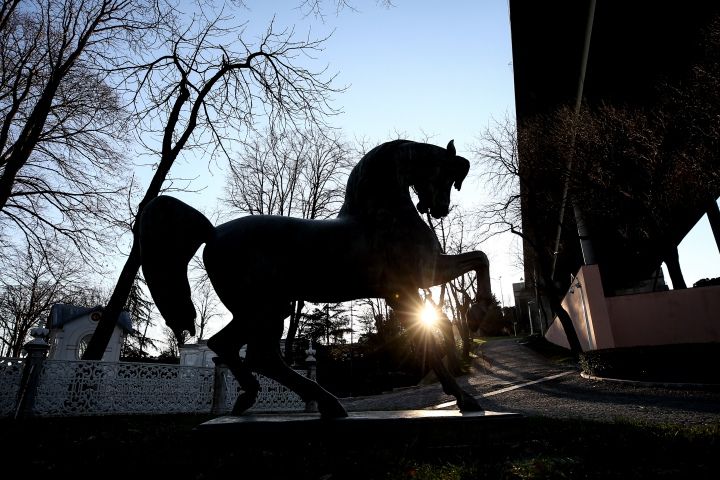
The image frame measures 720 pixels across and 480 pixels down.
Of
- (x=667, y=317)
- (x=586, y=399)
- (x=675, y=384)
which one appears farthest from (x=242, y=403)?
(x=667, y=317)

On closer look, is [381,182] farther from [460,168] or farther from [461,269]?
[461,269]

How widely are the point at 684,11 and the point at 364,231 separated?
1523 centimetres

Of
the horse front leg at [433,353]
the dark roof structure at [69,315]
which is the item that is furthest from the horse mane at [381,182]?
the dark roof structure at [69,315]

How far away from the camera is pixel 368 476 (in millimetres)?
2293

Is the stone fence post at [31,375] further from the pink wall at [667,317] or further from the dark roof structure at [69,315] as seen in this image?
the pink wall at [667,317]

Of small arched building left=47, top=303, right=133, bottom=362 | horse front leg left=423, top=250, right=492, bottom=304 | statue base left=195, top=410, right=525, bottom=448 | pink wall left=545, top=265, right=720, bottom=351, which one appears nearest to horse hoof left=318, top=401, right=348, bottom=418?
statue base left=195, top=410, right=525, bottom=448

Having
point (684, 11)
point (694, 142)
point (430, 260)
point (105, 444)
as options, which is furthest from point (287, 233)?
point (684, 11)

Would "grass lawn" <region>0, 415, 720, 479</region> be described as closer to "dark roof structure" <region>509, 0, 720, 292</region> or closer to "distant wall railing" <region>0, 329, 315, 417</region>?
"distant wall railing" <region>0, 329, 315, 417</region>

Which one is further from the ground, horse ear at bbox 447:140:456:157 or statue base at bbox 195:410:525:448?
horse ear at bbox 447:140:456:157

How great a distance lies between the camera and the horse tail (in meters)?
3.43

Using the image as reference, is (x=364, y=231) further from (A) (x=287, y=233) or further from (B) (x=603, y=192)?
(B) (x=603, y=192)

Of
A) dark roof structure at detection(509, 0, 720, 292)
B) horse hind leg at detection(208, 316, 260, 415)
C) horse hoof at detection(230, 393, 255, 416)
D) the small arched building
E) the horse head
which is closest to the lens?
horse hind leg at detection(208, 316, 260, 415)

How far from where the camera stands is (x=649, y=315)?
17.2m

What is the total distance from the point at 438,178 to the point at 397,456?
246cm
